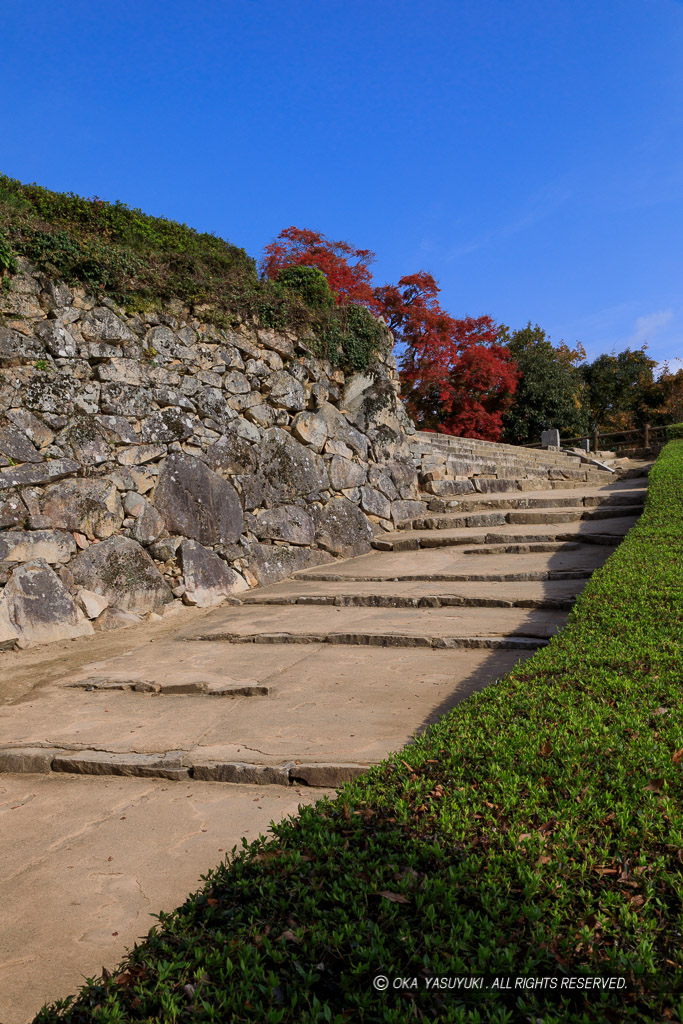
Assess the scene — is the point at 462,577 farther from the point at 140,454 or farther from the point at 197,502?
the point at 140,454

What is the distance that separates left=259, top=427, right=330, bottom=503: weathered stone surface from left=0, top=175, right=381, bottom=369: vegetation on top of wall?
1.51 meters

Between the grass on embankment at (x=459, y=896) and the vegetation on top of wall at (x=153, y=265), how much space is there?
5.90 m

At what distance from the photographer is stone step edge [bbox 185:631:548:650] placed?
423 cm

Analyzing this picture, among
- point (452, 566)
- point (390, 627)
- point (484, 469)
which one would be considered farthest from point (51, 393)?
point (484, 469)

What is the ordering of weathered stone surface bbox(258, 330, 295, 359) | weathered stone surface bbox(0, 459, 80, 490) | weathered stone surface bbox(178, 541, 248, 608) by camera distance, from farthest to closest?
weathered stone surface bbox(258, 330, 295, 359) → weathered stone surface bbox(178, 541, 248, 608) → weathered stone surface bbox(0, 459, 80, 490)

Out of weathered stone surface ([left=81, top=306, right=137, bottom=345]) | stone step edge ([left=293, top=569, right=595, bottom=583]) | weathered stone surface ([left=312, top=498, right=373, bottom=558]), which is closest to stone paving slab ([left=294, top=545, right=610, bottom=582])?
stone step edge ([left=293, top=569, right=595, bottom=583])

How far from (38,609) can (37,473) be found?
124cm

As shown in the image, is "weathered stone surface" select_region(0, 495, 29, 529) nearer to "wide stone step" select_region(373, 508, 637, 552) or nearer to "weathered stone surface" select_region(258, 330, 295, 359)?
"weathered stone surface" select_region(258, 330, 295, 359)

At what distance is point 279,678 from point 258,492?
365cm

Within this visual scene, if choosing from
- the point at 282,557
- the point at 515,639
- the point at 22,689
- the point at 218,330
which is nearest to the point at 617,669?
the point at 515,639

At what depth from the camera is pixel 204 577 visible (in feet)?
21.6

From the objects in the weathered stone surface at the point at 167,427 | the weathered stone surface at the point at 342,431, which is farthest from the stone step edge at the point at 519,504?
the weathered stone surface at the point at 167,427

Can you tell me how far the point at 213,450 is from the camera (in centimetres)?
706

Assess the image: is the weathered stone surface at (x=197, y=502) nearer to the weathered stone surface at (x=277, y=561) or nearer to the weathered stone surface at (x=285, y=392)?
the weathered stone surface at (x=277, y=561)
